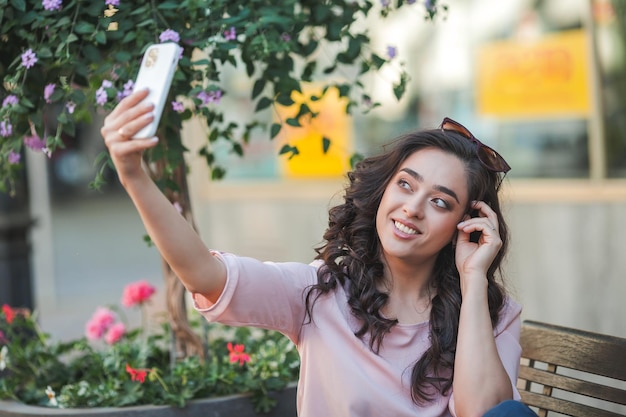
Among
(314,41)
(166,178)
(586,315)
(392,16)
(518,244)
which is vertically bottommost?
(586,315)

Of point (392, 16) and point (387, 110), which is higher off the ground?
point (392, 16)

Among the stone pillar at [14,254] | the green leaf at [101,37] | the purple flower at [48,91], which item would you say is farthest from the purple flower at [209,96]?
the stone pillar at [14,254]

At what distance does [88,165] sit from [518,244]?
19136 mm

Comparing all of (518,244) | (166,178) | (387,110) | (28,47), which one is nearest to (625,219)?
(518,244)

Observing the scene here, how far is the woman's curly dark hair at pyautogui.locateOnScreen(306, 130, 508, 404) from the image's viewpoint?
225 centimetres

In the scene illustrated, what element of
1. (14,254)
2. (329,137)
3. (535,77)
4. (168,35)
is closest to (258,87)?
(168,35)

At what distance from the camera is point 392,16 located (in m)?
5.93

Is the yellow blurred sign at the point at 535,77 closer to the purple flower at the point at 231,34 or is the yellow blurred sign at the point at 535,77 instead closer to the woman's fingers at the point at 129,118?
the purple flower at the point at 231,34

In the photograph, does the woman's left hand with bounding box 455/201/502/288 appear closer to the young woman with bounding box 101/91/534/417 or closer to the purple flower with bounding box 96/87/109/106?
the young woman with bounding box 101/91/534/417

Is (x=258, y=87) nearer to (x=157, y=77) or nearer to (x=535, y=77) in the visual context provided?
(x=157, y=77)

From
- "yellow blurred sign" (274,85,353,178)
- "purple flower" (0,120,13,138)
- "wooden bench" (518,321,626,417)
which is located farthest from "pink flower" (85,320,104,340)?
"yellow blurred sign" (274,85,353,178)

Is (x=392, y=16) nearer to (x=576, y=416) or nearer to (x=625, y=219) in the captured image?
(x=625, y=219)

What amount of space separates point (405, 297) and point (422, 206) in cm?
26

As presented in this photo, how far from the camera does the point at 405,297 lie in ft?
7.77
